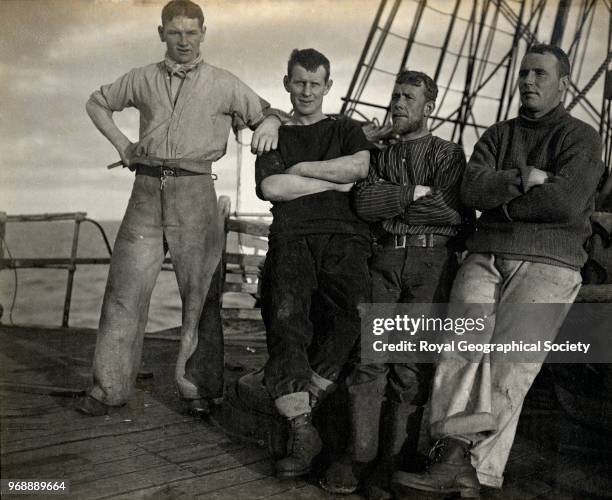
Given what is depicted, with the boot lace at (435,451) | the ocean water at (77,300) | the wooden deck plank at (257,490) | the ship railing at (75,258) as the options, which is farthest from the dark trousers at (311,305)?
the ocean water at (77,300)

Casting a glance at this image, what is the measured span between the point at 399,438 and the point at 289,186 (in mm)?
1138

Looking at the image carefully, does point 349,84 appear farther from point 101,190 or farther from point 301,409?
point 301,409

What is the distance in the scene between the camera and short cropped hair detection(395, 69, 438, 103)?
9.19ft

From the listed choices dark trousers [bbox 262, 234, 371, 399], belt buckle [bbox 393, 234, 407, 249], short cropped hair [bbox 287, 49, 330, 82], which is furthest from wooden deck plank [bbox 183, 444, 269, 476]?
short cropped hair [bbox 287, 49, 330, 82]

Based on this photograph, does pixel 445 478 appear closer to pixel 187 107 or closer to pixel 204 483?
pixel 204 483

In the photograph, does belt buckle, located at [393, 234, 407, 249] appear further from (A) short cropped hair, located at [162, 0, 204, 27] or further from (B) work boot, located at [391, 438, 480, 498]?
(A) short cropped hair, located at [162, 0, 204, 27]

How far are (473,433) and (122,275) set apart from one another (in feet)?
6.59

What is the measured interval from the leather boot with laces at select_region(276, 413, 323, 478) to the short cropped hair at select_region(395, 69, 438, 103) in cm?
149

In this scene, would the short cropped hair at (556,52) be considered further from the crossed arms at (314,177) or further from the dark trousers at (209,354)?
the dark trousers at (209,354)

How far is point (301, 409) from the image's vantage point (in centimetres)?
253

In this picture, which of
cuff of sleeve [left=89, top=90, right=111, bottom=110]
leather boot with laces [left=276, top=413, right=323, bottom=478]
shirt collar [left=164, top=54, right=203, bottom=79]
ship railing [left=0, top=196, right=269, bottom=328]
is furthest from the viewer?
ship railing [left=0, top=196, right=269, bottom=328]

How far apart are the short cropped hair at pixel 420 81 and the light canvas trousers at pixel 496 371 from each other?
0.81 m

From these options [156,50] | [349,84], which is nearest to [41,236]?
[349,84]

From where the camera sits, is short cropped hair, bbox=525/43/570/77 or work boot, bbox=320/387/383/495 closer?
work boot, bbox=320/387/383/495
